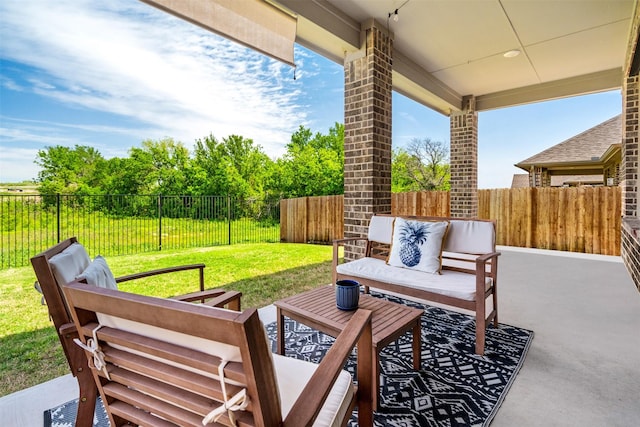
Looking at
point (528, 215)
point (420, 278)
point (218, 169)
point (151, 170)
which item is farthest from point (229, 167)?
point (420, 278)

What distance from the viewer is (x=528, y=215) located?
736 centimetres

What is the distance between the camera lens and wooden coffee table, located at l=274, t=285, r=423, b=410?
1.71m

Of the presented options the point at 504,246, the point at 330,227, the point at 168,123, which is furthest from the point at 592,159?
the point at 168,123

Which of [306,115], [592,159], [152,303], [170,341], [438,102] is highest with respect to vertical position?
[306,115]

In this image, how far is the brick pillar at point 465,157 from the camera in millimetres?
6793

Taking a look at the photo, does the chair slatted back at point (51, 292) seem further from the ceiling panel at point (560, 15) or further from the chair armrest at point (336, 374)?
the ceiling panel at point (560, 15)

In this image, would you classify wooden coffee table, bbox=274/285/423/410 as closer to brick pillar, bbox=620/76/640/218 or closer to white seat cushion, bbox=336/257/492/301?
white seat cushion, bbox=336/257/492/301

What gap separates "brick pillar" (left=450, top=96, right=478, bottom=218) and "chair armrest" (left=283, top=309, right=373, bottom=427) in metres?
6.24

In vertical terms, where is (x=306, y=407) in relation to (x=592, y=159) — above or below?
below

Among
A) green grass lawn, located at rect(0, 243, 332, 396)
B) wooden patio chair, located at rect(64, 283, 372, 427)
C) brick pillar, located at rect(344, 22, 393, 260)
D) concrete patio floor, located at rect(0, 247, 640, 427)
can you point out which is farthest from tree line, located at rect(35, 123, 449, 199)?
wooden patio chair, located at rect(64, 283, 372, 427)

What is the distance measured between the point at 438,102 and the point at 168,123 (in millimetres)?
7986

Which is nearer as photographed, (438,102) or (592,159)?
(438,102)

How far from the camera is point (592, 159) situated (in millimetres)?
9281

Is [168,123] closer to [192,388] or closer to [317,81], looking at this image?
[317,81]
